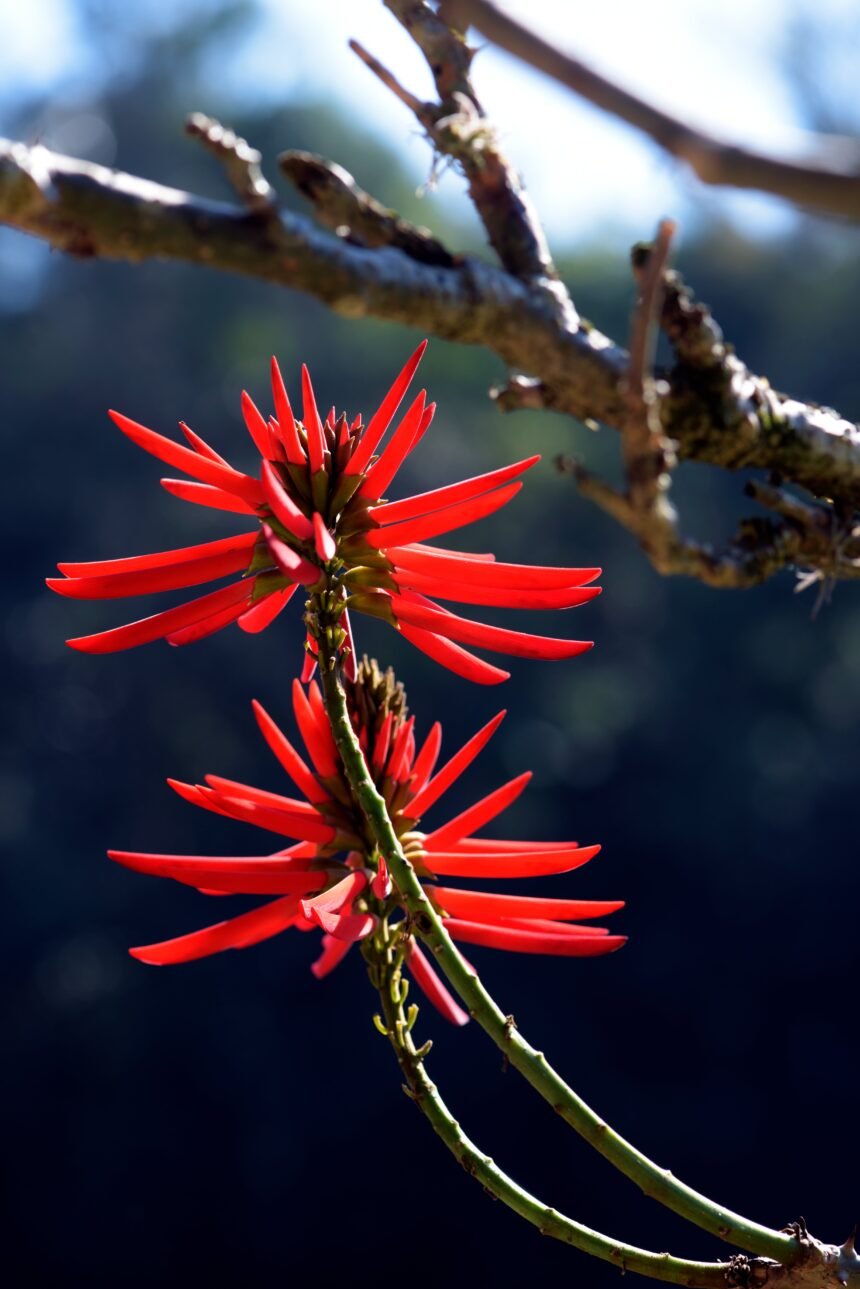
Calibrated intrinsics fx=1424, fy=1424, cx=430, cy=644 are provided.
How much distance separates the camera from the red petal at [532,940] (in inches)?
15.8

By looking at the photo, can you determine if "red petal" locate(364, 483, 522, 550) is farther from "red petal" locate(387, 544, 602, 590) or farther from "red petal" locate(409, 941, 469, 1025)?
"red petal" locate(409, 941, 469, 1025)

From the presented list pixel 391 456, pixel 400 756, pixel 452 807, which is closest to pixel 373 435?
pixel 391 456

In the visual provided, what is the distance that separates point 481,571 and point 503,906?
11 cm

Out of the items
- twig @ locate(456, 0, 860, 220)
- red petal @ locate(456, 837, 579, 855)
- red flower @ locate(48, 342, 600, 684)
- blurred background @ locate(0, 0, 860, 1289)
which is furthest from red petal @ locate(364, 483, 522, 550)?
blurred background @ locate(0, 0, 860, 1289)

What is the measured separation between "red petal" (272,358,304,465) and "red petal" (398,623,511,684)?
6cm

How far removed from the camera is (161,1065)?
882 centimetres

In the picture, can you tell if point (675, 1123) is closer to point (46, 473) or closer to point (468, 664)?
point (46, 473)

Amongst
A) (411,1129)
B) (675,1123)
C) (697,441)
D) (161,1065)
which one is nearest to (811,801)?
(675,1123)

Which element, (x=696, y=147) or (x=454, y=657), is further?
(x=454, y=657)

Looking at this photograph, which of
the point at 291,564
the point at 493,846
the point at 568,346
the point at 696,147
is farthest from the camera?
the point at 568,346

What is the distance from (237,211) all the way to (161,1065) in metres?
8.94

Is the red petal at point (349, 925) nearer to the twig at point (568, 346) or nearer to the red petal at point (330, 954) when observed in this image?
the red petal at point (330, 954)

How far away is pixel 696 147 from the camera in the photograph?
7.7 inches

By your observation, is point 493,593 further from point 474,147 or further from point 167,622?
point 474,147
